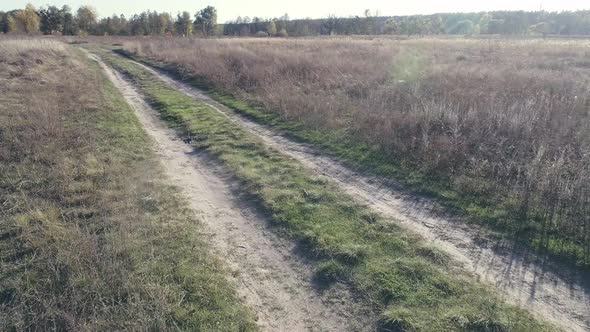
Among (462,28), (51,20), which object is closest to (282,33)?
(462,28)

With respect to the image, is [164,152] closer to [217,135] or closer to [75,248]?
[217,135]

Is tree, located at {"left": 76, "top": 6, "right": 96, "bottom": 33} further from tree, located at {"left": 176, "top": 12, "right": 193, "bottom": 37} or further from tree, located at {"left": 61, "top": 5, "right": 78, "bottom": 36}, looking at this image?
tree, located at {"left": 176, "top": 12, "right": 193, "bottom": 37}

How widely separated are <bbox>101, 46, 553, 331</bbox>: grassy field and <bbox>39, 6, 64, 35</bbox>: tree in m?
83.7

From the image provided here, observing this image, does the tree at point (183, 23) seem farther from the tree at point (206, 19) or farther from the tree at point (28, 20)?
the tree at point (28, 20)

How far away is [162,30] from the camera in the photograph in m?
79.1

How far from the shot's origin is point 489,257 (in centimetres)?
523

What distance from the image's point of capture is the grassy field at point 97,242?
420 cm

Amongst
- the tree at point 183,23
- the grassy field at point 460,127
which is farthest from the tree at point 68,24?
the grassy field at point 460,127

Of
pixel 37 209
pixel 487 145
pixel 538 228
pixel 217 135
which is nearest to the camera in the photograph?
pixel 538 228

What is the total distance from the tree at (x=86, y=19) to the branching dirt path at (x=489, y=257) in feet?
283

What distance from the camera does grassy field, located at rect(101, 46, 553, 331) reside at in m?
4.14

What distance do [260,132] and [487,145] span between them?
598 centimetres

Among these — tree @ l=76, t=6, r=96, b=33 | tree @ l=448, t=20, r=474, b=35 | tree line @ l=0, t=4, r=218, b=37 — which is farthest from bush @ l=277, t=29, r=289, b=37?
tree @ l=76, t=6, r=96, b=33

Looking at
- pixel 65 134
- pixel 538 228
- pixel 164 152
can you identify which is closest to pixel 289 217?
pixel 538 228
